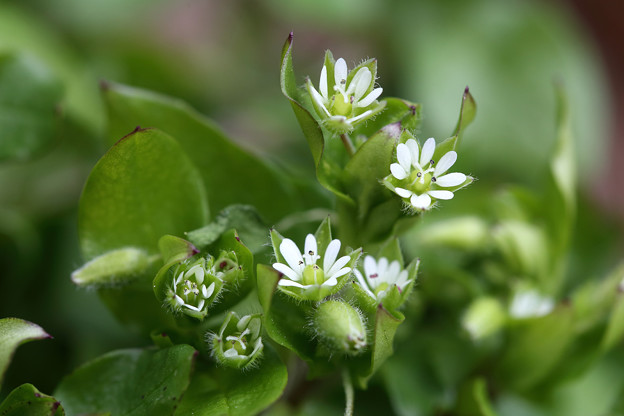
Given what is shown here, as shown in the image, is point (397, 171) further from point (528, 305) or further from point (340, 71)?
point (528, 305)

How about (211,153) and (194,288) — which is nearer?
(194,288)

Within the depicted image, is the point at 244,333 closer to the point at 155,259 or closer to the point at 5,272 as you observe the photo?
the point at 155,259

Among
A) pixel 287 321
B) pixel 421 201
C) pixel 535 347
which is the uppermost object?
pixel 421 201

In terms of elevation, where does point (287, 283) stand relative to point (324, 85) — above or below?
below

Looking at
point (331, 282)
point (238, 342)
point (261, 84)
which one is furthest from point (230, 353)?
point (261, 84)

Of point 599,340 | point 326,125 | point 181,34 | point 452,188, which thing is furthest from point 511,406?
point 181,34

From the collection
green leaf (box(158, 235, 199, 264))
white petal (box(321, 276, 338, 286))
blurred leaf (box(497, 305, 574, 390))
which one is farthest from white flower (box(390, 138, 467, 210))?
blurred leaf (box(497, 305, 574, 390))

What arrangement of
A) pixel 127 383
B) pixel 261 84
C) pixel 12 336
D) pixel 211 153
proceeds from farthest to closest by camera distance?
pixel 261 84 < pixel 211 153 < pixel 127 383 < pixel 12 336

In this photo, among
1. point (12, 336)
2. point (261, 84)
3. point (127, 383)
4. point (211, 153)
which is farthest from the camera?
point (261, 84)
